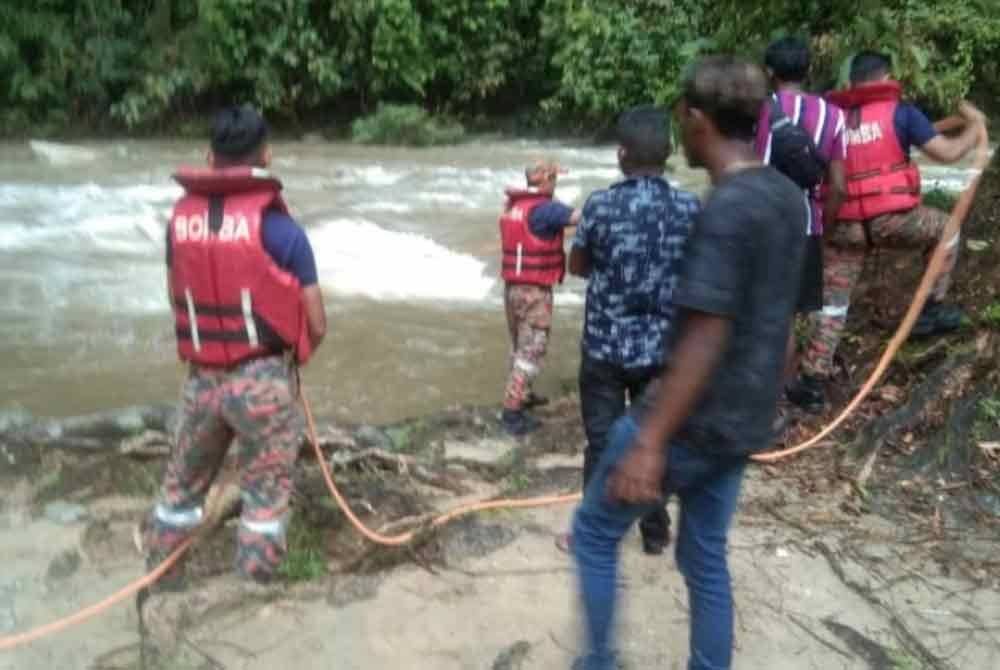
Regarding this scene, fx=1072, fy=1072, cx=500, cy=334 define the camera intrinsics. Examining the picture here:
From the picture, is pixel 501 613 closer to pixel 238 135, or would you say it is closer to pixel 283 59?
pixel 238 135

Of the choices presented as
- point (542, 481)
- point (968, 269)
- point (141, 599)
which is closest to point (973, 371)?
point (968, 269)

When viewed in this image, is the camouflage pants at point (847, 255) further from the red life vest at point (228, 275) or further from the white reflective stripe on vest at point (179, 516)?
the white reflective stripe on vest at point (179, 516)

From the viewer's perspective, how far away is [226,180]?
3.46 meters

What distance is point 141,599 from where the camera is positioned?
12.4 ft

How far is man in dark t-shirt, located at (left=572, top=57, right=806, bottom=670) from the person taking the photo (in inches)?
99.2

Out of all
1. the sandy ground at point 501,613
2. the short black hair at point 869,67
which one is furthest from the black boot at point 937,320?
the sandy ground at point 501,613

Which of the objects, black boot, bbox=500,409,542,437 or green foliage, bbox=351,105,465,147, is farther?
green foliage, bbox=351,105,465,147

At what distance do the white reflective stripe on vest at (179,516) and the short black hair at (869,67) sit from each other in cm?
369

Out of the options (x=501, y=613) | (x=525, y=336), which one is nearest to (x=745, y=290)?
(x=501, y=613)

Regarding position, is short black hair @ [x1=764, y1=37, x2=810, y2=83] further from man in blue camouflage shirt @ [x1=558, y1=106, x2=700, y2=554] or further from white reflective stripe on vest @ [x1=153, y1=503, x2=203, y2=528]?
white reflective stripe on vest @ [x1=153, y1=503, x2=203, y2=528]

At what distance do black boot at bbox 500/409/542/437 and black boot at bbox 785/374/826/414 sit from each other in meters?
1.38

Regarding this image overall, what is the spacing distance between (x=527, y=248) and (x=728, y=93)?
3.08m

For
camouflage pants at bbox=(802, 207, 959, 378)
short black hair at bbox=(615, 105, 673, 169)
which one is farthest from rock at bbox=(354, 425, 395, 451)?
short black hair at bbox=(615, 105, 673, 169)

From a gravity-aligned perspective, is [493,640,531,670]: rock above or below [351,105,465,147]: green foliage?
above
